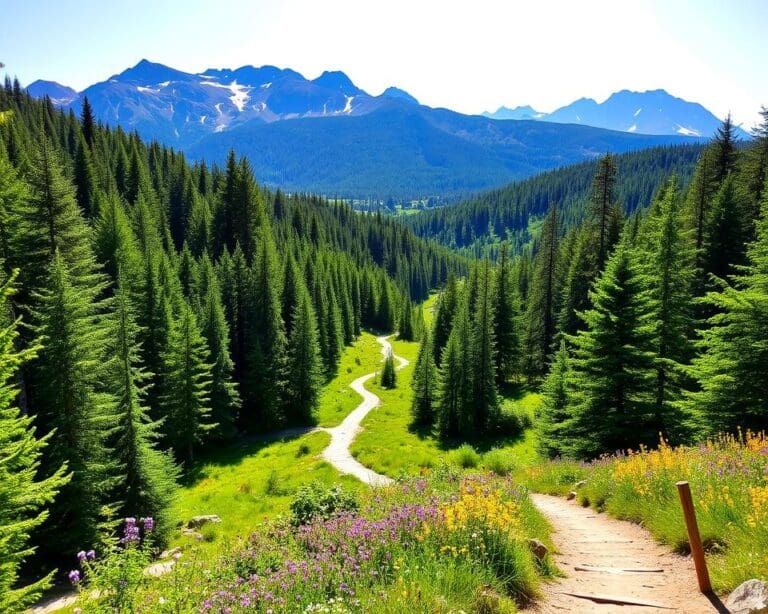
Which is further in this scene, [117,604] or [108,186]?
[108,186]

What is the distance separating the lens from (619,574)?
8.06m

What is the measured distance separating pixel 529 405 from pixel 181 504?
110 feet

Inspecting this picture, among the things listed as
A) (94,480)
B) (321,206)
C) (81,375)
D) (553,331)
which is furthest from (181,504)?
(321,206)

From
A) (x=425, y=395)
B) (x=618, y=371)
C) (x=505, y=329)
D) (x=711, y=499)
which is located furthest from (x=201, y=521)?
(x=505, y=329)

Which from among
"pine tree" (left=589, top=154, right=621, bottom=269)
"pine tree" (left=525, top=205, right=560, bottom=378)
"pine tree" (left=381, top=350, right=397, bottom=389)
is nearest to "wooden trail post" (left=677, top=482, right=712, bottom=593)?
"pine tree" (left=589, top=154, right=621, bottom=269)

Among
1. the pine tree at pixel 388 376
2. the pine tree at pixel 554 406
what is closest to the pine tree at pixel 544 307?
the pine tree at pixel 388 376

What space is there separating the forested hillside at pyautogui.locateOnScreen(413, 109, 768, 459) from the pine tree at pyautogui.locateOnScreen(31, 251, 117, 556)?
21940mm

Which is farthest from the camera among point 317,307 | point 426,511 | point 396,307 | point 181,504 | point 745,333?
point 396,307

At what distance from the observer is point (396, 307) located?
118m

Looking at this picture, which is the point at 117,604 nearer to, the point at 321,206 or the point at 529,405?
the point at 529,405

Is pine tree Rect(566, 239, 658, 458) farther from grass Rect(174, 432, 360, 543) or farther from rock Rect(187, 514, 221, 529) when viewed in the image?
rock Rect(187, 514, 221, 529)

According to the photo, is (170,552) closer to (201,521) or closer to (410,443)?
(201,521)

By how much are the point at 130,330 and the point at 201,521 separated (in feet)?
44.9

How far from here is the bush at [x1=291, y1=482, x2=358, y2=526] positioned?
32.4ft
